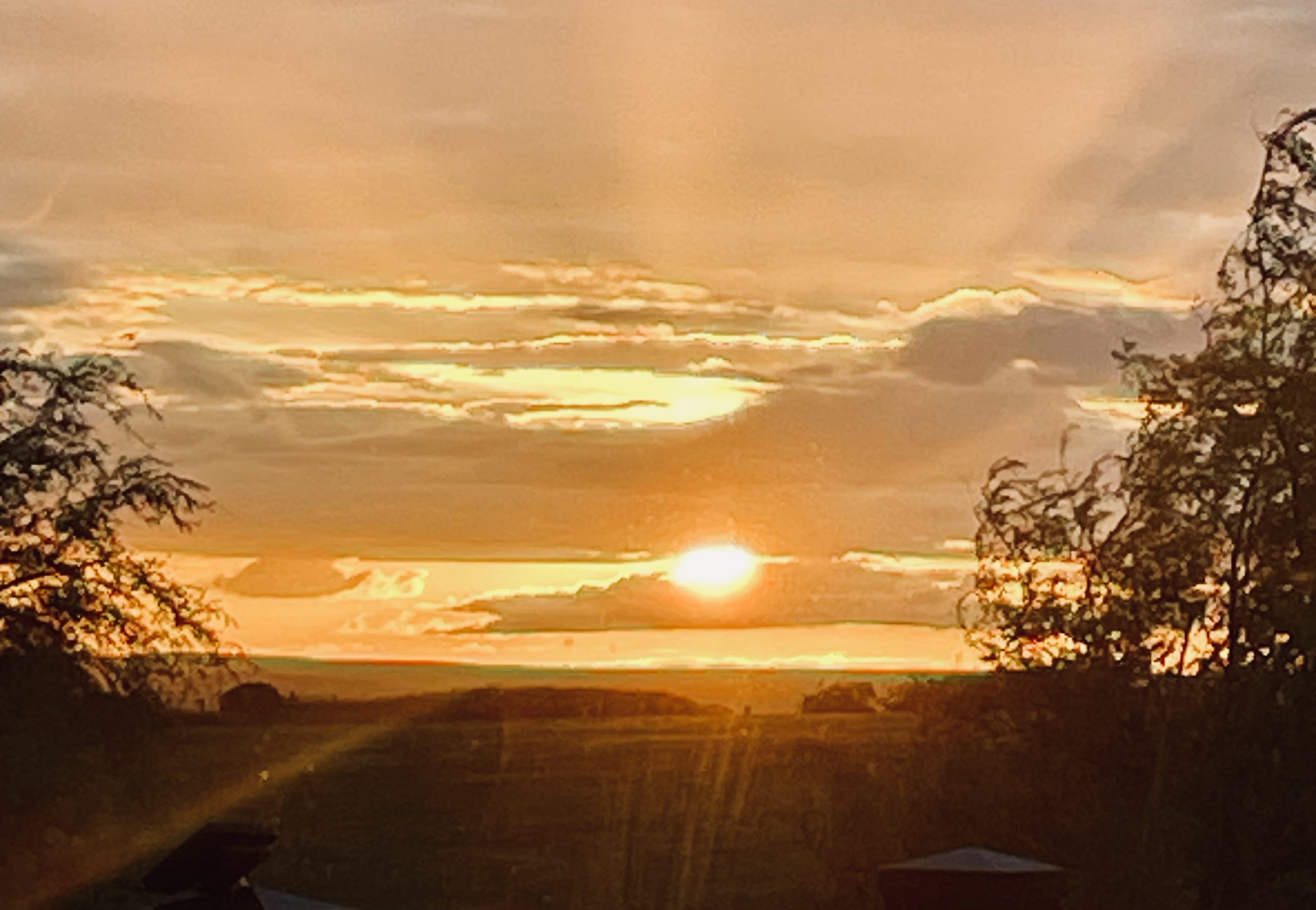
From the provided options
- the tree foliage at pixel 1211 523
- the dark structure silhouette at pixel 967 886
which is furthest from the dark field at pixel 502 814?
the dark structure silhouette at pixel 967 886

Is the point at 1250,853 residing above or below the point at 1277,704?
below

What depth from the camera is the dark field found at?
3166cm

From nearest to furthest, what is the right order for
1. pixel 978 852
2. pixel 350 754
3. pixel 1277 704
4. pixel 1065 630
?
pixel 978 852 → pixel 1277 704 → pixel 1065 630 → pixel 350 754

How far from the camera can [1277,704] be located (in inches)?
990

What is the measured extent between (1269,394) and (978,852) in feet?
50.9

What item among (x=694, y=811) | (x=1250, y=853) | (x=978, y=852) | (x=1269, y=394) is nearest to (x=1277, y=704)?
(x=1250, y=853)

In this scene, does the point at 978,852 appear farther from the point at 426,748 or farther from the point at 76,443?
the point at 426,748

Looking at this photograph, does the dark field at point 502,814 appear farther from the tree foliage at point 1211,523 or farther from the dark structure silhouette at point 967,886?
the dark structure silhouette at point 967,886

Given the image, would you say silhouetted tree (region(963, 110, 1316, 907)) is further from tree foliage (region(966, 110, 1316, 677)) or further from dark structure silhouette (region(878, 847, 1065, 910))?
dark structure silhouette (region(878, 847, 1065, 910))

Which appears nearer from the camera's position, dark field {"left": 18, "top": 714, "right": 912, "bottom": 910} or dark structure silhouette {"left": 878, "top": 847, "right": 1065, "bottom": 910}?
dark structure silhouette {"left": 878, "top": 847, "right": 1065, "bottom": 910}

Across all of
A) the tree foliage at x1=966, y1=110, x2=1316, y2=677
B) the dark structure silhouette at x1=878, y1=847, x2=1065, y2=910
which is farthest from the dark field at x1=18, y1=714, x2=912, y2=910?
the dark structure silhouette at x1=878, y1=847, x2=1065, y2=910

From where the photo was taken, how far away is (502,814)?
95375mm

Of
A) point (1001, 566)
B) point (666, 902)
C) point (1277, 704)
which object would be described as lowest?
point (666, 902)

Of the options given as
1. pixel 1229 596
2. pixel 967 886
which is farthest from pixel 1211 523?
pixel 967 886
